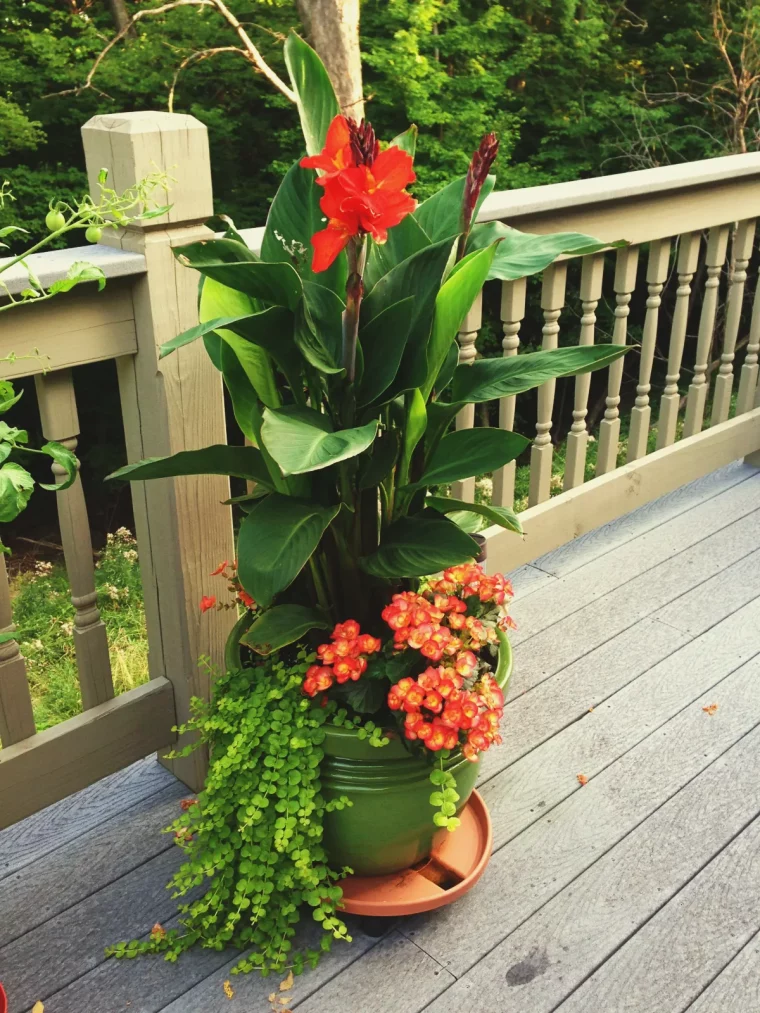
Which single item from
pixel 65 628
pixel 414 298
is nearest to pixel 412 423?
pixel 414 298

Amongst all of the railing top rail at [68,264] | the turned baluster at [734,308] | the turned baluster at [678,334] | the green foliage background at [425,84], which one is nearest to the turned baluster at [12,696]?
the railing top rail at [68,264]

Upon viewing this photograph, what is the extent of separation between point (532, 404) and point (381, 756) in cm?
757

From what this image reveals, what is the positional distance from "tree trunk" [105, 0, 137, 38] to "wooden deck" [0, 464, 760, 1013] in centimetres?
686

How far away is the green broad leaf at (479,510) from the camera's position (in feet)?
4.76

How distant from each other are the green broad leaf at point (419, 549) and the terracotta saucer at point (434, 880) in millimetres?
507

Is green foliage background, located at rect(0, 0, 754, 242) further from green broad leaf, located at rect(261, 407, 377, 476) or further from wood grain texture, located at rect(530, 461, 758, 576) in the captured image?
green broad leaf, located at rect(261, 407, 377, 476)

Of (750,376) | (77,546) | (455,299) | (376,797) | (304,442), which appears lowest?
(376,797)

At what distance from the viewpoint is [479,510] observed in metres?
1.51

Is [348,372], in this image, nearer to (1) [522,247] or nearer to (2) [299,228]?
(2) [299,228]

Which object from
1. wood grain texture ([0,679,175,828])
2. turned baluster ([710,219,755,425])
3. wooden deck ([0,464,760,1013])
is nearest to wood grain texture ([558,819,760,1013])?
wooden deck ([0,464,760,1013])

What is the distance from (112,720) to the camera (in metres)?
1.75

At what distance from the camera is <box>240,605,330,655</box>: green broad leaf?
1436mm

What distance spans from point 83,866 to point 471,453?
0.99 m

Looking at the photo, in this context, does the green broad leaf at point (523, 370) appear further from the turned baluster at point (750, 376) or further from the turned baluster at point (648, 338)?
the turned baluster at point (750, 376)
